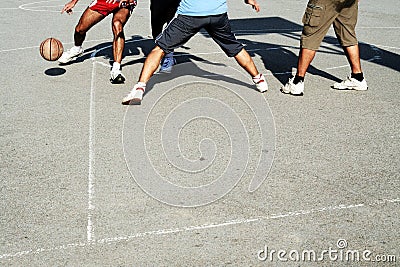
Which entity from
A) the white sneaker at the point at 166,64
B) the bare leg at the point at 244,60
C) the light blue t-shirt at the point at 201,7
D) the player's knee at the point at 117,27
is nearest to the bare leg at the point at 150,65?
the light blue t-shirt at the point at 201,7

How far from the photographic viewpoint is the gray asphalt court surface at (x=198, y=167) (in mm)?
4395

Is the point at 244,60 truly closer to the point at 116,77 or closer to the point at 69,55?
the point at 116,77

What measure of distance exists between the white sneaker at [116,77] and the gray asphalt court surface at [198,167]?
4.0 inches

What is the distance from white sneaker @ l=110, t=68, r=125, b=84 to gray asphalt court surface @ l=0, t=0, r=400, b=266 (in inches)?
4.0

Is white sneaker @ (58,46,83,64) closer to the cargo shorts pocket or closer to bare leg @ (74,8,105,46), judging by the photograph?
bare leg @ (74,8,105,46)

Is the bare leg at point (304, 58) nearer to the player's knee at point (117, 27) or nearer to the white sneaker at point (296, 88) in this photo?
the white sneaker at point (296, 88)

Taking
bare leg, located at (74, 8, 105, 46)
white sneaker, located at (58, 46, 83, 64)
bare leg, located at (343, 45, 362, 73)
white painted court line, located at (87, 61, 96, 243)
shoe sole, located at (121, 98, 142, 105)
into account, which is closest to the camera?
white painted court line, located at (87, 61, 96, 243)

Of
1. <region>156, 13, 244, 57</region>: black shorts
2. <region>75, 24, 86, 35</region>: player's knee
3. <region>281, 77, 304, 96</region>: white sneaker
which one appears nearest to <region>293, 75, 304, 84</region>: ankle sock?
<region>281, 77, 304, 96</region>: white sneaker

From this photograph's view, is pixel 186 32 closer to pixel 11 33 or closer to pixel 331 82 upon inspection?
pixel 331 82

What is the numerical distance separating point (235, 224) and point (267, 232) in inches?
9.9

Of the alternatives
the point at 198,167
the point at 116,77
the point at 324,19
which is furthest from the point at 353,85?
the point at 198,167

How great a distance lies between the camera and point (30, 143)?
6.36 meters

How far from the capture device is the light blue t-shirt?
7.28 meters

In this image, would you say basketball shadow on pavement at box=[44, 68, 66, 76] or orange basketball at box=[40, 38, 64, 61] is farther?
basketball shadow on pavement at box=[44, 68, 66, 76]
